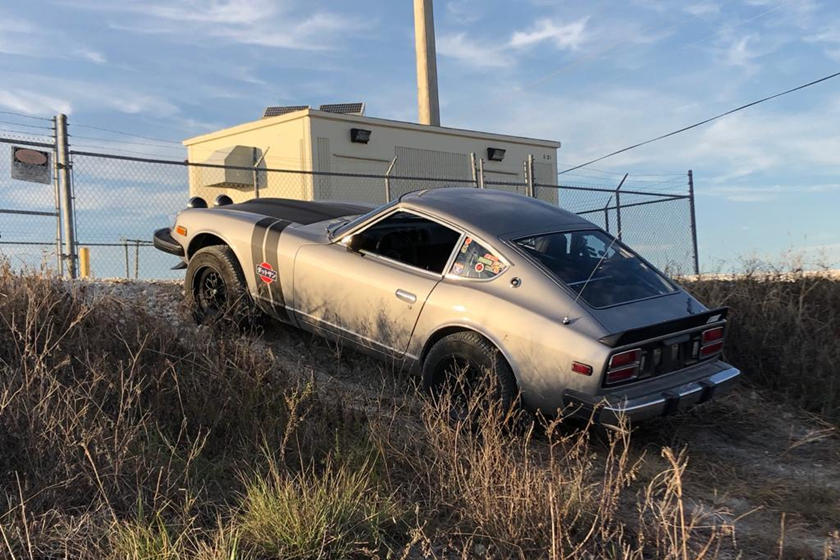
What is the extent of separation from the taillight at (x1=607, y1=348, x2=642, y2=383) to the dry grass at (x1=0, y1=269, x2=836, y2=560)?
15.4 inches

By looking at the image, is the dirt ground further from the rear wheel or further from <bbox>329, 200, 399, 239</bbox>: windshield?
<bbox>329, 200, 399, 239</bbox>: windshield

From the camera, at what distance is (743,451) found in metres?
5.04

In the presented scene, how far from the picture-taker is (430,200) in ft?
17.4

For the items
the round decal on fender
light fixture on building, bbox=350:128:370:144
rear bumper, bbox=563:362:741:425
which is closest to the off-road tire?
rear bumper, bbox=563:362:741:425

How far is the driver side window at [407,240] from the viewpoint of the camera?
16.8 ft

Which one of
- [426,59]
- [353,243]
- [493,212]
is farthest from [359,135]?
[493,212]

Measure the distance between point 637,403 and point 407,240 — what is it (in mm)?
2128

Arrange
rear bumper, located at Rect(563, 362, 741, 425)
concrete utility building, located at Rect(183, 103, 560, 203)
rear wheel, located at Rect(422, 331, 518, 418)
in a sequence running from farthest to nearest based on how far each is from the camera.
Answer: concrete utility building, located at Rect(183, 103, 560, 203) < rear wheel, located at Rect(422, 331, 518, 418) < rear bumper, located at Rect(563, 362, 741, 425)

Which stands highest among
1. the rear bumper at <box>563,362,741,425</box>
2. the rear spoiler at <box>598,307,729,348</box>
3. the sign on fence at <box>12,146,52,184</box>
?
the sign on fence at <box>12,146,52,184</box>

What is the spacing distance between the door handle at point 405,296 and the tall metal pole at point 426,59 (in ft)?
55.7

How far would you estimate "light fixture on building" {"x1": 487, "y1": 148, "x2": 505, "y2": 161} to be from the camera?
69.6 ft

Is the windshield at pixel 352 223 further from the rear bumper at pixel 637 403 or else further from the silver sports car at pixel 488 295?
the rear bumper at pixel 637 403

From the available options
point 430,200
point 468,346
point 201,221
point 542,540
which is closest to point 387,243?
point 430,200

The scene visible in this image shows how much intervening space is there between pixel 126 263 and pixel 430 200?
7407 millimetres
